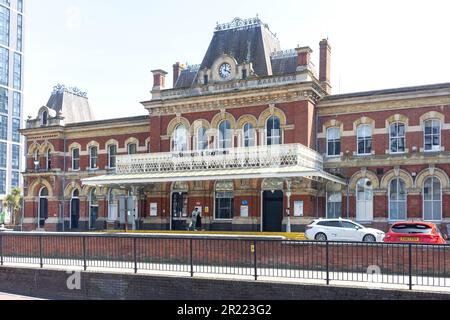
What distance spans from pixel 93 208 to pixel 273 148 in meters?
17.6

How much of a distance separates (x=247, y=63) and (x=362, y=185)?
10.00 meters

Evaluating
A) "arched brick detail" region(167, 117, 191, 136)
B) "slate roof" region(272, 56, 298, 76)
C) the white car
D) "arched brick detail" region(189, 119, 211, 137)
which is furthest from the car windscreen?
"arched brick detail" region(167, 117, 191, 136)

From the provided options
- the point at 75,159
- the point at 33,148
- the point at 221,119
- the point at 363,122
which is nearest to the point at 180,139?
the point at 221,119

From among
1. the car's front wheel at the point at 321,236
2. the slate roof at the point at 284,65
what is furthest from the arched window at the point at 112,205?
the car's front wheel at the point at 321,236

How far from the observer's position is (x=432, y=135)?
2805 centimetres

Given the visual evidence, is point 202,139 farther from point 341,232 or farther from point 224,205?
point 341,232

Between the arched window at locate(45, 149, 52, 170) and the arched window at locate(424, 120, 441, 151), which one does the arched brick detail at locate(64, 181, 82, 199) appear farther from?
the arched window at locate(424, 120, 441, 151)

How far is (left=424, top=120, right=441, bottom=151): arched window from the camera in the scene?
91.5 feet

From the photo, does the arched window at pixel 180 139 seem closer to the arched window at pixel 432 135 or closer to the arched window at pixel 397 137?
the arched window at pixel 397 137

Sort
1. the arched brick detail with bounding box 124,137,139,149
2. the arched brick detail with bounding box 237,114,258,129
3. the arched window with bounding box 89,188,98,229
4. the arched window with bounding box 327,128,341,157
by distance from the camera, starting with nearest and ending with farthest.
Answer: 1. the arched window with bounding box 327,128,341,157
2. the arched brick detail with bounding box 237,114,258,129
3. the arched brick detail with bounding box 124,137,139,149
4. the arched window with bounding box 89,188,98,229

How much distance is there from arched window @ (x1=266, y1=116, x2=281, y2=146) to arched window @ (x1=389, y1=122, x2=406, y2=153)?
20.7 feet

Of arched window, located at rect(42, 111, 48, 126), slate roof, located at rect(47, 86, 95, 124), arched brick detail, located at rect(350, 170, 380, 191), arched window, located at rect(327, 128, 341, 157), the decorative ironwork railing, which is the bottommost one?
arched brick detail, located at rect(350, 170, 380, 191)

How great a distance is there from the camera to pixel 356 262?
1421 centimetres
